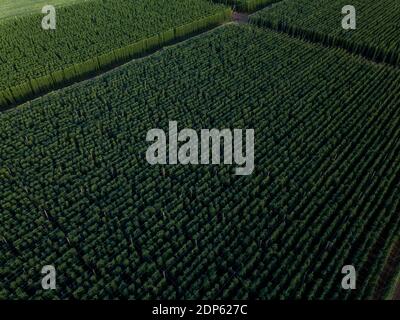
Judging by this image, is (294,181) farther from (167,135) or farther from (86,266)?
(86,266)

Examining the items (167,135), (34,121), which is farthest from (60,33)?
(167,135)

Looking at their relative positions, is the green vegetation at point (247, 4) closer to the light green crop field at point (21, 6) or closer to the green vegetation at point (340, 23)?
the green vegetation at point (340, 23)

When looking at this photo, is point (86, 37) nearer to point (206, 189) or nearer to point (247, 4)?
point (247, 4)

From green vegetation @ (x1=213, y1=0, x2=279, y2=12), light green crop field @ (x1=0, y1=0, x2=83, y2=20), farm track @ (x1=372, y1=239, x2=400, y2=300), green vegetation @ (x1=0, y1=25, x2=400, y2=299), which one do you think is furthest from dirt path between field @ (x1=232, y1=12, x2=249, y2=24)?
farm track @ (x1=372, y1=239, x2=400, y2=300)

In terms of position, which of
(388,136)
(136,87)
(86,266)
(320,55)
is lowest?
(86,266)

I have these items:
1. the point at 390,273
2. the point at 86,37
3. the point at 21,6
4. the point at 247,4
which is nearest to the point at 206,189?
the point at 390,273

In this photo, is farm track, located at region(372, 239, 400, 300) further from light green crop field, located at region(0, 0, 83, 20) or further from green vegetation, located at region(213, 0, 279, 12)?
light green crop field, located at region(0, 0, 83, 20)
